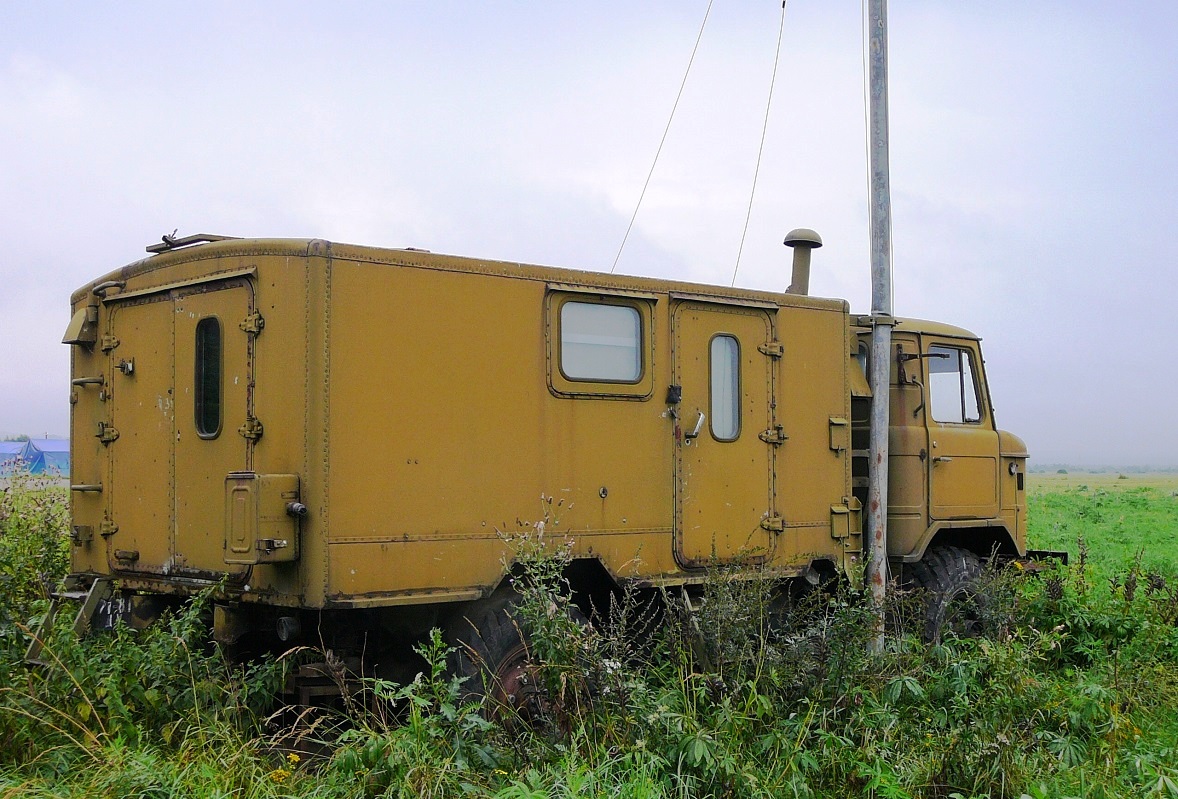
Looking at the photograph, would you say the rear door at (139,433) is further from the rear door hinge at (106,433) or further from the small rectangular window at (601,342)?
the small rectangular window at (601,342)

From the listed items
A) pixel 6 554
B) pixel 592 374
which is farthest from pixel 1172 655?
pixel 6 554

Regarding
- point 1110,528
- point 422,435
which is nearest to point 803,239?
point 422,435

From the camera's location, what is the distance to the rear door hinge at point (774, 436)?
332 inches

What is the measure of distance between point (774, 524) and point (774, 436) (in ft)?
2.03

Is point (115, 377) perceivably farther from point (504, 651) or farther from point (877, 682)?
point (877, 682)

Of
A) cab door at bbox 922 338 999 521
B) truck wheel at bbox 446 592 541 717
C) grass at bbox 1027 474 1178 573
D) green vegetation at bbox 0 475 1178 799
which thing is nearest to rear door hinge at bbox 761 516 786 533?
green vegetation at bbox 0 475 1178 799

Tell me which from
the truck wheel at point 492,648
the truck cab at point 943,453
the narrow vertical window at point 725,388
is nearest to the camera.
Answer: the truck wheel at point 492,648

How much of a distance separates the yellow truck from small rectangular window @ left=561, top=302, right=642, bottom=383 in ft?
0.06

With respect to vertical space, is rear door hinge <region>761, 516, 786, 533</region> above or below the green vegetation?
above

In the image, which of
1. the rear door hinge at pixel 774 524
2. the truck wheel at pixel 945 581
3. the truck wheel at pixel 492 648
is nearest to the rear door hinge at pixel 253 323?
the truck wheel at pixel 492 648

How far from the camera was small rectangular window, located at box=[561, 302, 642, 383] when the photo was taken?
737 centimetres

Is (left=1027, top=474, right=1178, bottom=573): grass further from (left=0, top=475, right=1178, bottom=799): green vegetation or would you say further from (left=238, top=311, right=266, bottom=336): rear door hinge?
(left=238, top=311, right=266, bottom=336): rear door hinge

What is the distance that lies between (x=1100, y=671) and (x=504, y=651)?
3.92m

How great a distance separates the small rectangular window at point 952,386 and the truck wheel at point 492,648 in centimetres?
464
